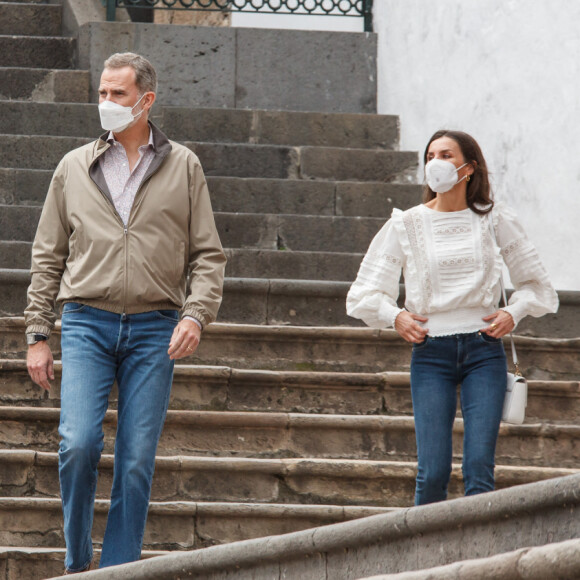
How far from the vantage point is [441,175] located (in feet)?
13.3

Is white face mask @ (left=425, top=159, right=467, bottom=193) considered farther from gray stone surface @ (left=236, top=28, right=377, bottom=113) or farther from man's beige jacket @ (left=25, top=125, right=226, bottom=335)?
gray stone surface @ (left=236, top=28, right=377, bottom=113)

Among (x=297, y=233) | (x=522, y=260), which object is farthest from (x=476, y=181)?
(x=297, y=233)

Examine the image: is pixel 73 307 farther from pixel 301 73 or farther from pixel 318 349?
pixel 301 73

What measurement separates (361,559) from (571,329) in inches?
124

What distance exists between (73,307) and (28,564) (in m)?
1.19

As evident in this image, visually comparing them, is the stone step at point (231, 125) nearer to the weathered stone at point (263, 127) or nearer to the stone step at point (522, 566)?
the weathered stone at point (263, 127)

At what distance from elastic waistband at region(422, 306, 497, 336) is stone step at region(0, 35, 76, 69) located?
577 cm

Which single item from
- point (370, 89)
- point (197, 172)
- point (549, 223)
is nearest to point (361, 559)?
point (197, 172)

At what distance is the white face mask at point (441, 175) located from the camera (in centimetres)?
406

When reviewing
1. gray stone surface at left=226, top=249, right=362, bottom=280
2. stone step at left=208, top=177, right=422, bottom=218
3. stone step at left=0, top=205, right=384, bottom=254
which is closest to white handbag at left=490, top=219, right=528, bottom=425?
gray stone surface at left=226, top=249, right=362, bottom=280

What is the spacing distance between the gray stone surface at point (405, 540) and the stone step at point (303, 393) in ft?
6.42

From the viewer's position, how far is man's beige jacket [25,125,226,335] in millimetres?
3881

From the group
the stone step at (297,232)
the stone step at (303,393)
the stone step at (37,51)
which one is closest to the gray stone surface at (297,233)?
the stone step at (297,232)

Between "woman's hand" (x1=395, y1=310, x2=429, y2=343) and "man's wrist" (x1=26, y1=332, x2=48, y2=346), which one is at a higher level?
"woman's hand" (x1=395, y1=310, x2=429, y2=343)
